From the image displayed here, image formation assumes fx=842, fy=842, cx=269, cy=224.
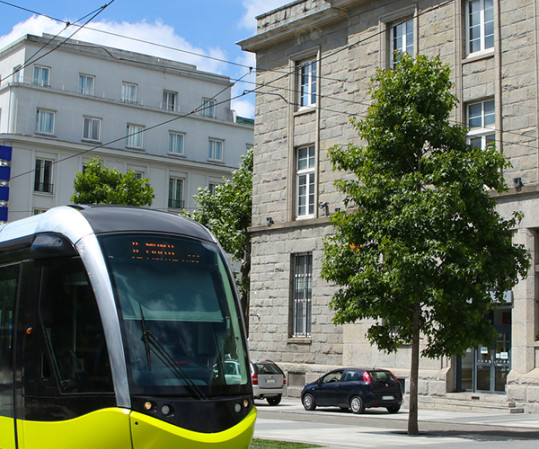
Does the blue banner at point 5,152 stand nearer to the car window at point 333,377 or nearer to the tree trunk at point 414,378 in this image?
the car window at point 333,377

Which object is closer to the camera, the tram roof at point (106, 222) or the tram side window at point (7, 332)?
the tram roof at point (106, 222)

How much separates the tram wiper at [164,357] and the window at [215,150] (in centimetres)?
5251

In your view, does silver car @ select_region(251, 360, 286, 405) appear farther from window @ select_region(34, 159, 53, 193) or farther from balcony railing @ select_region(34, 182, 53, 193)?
window @ select_region(34, 159, 53, 193)

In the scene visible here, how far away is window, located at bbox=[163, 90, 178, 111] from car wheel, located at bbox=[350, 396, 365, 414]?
126 feet

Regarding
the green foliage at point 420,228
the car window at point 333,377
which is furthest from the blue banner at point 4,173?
the green foliage at point 420,228

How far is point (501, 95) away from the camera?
82.2 ft

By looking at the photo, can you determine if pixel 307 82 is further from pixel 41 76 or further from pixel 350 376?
pixel 41 76

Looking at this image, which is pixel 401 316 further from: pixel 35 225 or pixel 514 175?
pixel 35 225

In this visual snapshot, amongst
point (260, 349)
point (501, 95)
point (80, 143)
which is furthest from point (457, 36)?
point (80, 143)

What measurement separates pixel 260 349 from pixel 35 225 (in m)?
23.0

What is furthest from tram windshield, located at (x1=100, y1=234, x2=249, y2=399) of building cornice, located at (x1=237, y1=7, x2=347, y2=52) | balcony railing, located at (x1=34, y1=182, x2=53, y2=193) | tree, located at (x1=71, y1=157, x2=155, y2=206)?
balcony railing, located at (x1=34, y1=182, x2=53, y2=193)

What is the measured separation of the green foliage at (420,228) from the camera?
58.1 ft

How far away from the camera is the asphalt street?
1614 centimetres

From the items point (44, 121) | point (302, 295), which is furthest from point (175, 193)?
point (302, 295)
